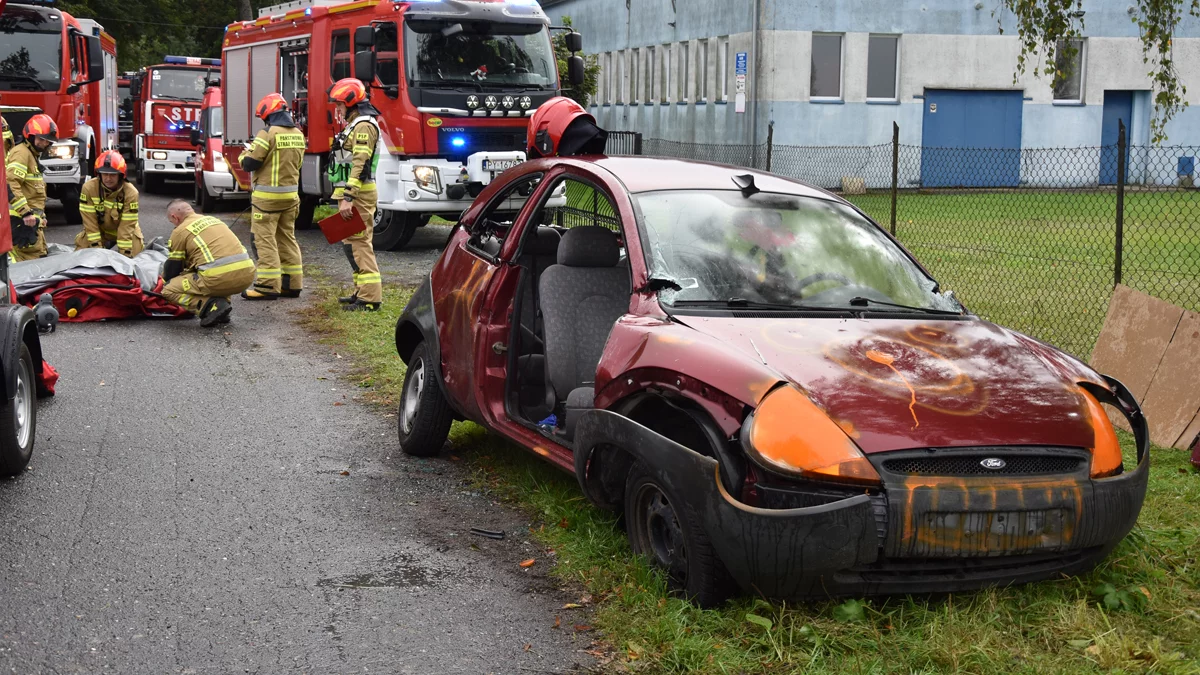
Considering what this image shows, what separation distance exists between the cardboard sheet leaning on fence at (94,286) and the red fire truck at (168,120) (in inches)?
626

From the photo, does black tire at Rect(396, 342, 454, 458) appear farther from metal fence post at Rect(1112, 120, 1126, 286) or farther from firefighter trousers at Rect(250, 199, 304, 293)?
firefighter trousers at Rect(250, 199, 304, 293)

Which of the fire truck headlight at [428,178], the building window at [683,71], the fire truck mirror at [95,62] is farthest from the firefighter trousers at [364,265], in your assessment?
the building window at [683,71]

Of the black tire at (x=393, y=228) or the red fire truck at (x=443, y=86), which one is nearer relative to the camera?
the red fire truck at (x=443, y=86)

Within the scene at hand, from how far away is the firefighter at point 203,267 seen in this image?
11.0 m

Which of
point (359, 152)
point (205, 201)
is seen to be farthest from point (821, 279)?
point (205, 201)

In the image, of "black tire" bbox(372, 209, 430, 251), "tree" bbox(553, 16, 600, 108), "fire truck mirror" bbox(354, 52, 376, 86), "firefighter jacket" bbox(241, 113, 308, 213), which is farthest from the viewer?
"tree" bbox(553, 16, 600, 108)

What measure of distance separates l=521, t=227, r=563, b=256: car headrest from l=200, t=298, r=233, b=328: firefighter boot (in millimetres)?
5750

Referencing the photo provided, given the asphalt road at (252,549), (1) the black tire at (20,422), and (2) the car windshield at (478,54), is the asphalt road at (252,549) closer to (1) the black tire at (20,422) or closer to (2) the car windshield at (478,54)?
(1) the black tire at (20,422)

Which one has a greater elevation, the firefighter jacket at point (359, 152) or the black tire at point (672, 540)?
the firefighter jacket at point (359, 152)

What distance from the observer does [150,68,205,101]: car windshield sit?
27781 millimetres

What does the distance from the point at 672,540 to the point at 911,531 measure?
2.92 feet

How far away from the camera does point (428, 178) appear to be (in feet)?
51.5

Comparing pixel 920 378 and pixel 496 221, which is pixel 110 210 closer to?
pixel 496 221

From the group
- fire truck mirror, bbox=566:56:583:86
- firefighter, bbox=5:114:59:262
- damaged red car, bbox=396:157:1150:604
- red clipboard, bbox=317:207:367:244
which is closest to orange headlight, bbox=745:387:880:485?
damaged red car, bbox=396:157:1150:604
